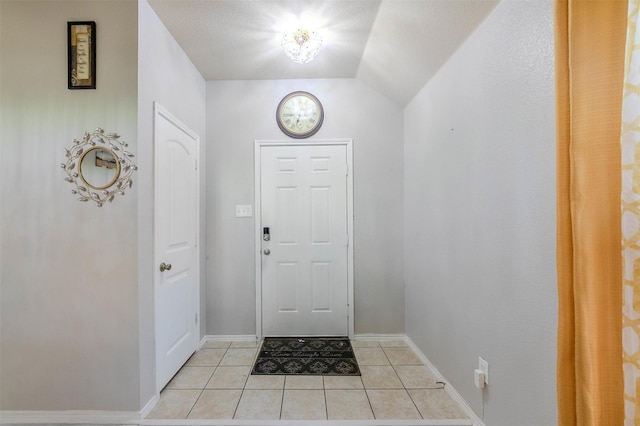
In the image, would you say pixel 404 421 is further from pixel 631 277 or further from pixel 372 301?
pixel 631 277

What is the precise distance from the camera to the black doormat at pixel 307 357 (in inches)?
85.4

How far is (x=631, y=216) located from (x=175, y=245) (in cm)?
239

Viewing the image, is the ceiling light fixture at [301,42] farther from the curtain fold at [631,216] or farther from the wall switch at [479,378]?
the wall switch at [479,378]

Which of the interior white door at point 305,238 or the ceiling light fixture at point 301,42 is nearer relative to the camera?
the ceiling light fixture at point 301,42

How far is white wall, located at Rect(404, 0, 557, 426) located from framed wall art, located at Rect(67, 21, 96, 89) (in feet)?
7.42

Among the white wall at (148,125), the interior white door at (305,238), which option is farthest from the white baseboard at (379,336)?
the white wall at (148,125)

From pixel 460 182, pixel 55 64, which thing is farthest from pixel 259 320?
pixel 55 64

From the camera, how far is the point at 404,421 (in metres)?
1.63

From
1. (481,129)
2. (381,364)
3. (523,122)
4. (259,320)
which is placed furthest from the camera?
(259,320)

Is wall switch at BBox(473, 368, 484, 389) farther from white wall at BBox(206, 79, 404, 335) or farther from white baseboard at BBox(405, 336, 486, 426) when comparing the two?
white wall at BBox(206, 79, 404, 335)

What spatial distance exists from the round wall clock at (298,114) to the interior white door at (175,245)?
2.79 feet

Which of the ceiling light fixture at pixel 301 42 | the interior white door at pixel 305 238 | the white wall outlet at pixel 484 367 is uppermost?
the ceiling light fixture at pixel 301 42

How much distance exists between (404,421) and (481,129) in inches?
69.5

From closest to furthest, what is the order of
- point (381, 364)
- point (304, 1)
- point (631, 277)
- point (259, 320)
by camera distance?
point (631, 277), point (304, 1), point (381, 364), point (259, 320)
